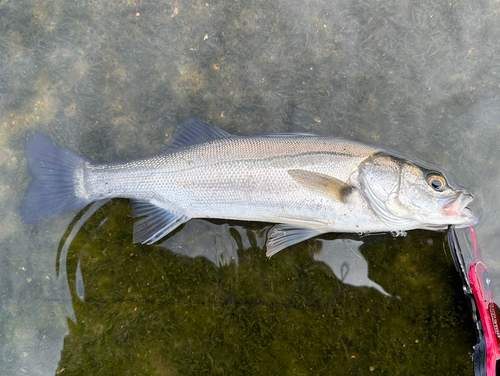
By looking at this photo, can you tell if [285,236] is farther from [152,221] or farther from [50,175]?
[50,175]

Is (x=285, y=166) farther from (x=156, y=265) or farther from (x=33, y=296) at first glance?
(x=33, y=296)

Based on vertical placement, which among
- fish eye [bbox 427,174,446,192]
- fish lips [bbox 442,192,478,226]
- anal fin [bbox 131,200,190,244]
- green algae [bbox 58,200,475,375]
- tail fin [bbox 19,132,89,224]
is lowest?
green algae [bbox 58,200,475,375]

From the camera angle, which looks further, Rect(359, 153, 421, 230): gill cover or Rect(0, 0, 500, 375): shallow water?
Rect(0, 0, 500, 375): shallow water

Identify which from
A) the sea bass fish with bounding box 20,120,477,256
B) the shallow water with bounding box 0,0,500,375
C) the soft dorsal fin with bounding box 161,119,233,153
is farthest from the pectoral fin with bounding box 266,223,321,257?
the soft dorsal fin with bounding box 161,119,233,153

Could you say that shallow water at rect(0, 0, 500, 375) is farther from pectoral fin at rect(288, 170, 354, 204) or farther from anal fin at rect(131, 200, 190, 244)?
pectoral fin at rect(288, 170, 354, 204)

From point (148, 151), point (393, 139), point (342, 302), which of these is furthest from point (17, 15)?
point (342, 302)

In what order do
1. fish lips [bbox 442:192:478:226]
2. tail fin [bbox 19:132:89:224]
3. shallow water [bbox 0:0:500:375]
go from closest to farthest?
fish lips [bbox 442:192:478:226], tail fin [bbox 19:132:89:224], shallow water [bbox 0:0:500:375]

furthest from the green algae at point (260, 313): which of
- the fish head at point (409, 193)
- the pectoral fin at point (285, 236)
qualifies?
the fish head at point (409, 193)
